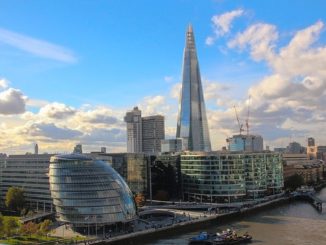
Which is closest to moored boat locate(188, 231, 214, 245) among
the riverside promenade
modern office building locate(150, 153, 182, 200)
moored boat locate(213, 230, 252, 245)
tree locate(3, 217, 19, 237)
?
moored boat locate(213, 230, 252, 245)

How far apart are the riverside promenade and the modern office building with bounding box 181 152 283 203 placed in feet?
24.5

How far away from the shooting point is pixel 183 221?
9694 cm

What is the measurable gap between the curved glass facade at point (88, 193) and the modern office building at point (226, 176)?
46469mm

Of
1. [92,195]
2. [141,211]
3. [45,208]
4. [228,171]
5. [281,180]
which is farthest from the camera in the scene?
[281,180]

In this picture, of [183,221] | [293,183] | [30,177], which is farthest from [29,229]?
[293,183]

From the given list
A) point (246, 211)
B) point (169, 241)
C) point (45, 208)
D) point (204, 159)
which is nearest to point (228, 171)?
point (204, 159)

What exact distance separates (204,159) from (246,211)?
1112 inches

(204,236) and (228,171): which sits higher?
(228,171)

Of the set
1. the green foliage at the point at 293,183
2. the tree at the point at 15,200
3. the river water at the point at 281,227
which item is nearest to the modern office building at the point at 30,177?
the tree at the point at 15,200

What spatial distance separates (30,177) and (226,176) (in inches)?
2007

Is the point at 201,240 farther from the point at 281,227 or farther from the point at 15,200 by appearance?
the point at 15,200

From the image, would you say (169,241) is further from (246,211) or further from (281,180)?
(281,180)

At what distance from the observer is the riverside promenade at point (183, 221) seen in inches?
3249

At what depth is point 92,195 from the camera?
8994 cm
